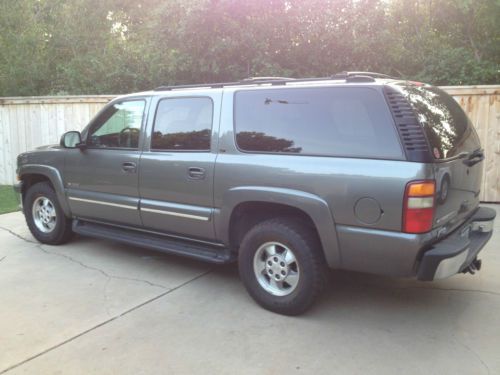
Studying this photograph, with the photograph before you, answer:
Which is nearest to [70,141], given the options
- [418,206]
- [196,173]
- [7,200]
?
[196,173]

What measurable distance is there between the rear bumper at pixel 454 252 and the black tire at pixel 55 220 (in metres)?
4.42

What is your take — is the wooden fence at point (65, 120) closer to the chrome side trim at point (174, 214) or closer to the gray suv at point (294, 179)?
the gray suv at point (294, 179)

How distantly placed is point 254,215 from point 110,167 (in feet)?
6.07

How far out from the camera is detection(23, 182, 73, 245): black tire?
5922 mm

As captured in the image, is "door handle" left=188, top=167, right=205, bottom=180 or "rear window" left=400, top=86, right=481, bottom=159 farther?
"door handle" left=188, top=167, right=205, bottom=180

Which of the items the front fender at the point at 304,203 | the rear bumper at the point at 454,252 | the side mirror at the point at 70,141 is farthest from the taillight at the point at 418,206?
the side mirror at the point at 70,141

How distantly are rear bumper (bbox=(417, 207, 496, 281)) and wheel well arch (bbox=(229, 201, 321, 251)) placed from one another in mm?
911

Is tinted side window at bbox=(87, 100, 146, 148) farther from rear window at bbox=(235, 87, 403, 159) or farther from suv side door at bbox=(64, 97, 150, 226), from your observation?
rear window at bbox=(235, 87, 403, 159)

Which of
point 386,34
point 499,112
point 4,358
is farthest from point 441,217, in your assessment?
point 386,34

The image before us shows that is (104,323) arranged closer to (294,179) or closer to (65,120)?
(294,179)

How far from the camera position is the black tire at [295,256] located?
12.4 ft

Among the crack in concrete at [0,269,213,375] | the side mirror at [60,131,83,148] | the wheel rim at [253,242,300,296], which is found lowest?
the crack in concrete at [0,269,213,375]

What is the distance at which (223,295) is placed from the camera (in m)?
4.46

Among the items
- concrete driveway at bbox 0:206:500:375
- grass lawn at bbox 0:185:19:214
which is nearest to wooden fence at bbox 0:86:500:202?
grass lawn at bbox 0:185:19:214
